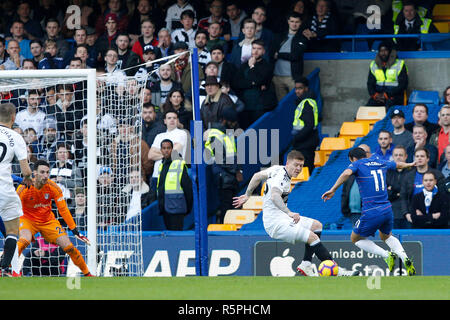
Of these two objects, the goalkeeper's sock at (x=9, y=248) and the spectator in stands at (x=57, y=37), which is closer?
the goalkeeper's sock at (x=9, y=248)

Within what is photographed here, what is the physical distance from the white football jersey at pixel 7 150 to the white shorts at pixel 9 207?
0.08 meters

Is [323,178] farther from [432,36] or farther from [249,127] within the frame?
[432,36]

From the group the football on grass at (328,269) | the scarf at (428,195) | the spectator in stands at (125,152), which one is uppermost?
the spectator in stands at (125,152)

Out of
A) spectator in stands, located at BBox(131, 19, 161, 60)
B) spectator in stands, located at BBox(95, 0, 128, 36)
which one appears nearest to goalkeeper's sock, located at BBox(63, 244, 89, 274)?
spectator in stands, located at BBox(131, 19, 161, 60)

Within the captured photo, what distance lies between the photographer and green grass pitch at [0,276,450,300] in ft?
25.4

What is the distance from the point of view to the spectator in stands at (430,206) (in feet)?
43.8

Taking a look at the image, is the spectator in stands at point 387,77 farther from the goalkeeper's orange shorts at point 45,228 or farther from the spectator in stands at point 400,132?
the goalkeeper's orange shorts at point 45,228

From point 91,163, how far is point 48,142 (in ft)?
13.0

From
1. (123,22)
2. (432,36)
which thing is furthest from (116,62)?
(432,36)

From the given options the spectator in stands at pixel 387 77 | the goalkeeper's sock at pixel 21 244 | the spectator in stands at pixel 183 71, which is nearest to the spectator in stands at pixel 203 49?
the spectator in stands at pixel 183 71

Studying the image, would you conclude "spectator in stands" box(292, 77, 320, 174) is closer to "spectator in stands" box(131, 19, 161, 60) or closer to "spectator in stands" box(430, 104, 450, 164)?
"spectator in stands" box(430, 104, 450, 164)

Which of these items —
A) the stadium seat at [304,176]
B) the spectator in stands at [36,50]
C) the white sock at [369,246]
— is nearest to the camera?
the white sock at [369,246]

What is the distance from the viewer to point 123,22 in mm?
18062

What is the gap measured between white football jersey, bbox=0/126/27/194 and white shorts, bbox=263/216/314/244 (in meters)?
3.23
